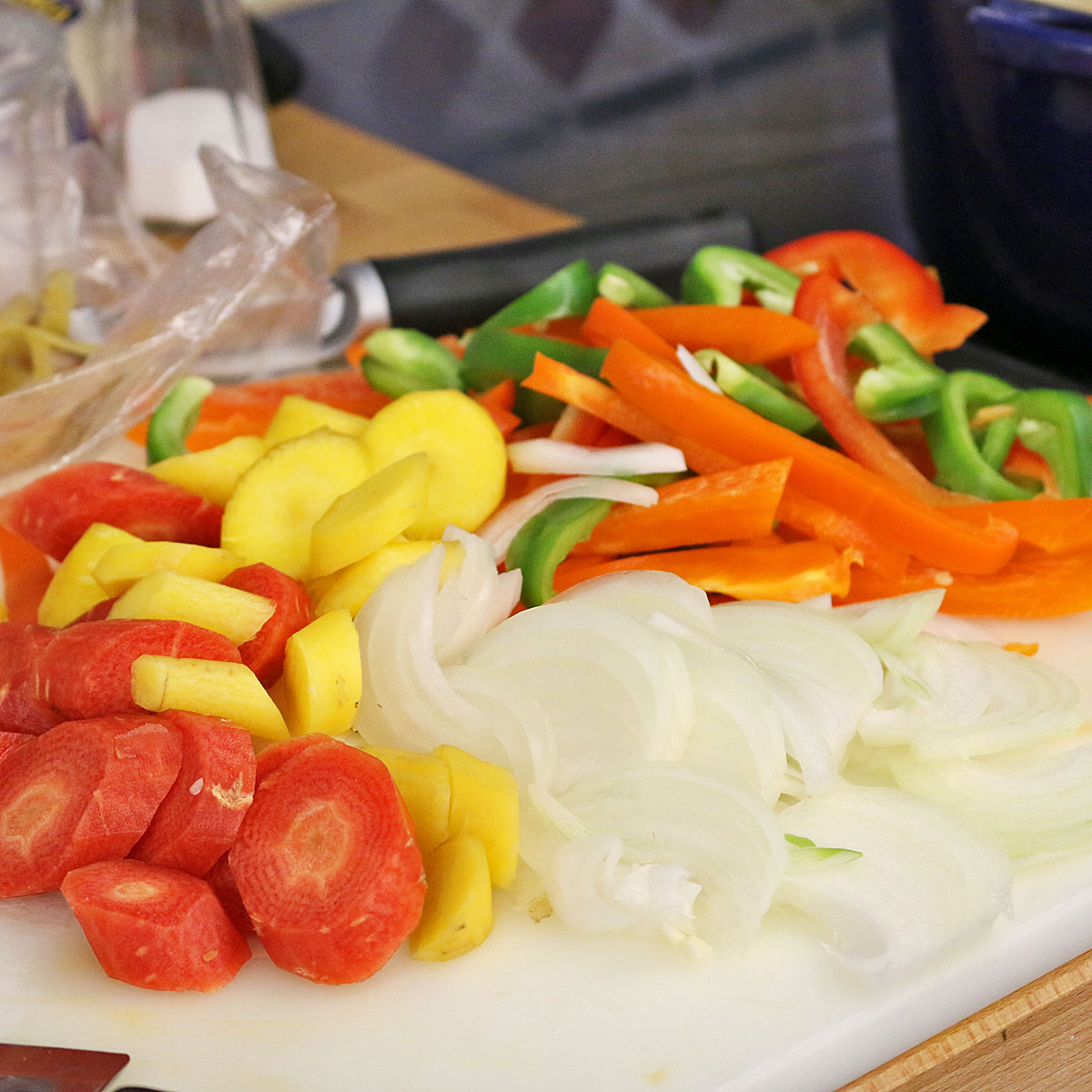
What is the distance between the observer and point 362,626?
0.97 meters

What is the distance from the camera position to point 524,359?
130cm

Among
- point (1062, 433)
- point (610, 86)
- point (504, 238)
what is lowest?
point (610, 86)

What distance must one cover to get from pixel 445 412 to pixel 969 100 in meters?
0.83

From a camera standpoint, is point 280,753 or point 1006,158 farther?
point 1006,158

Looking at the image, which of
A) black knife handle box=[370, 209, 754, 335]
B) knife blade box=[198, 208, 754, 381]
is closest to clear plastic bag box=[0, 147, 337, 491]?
knife blade box=[198, 208, 754, 381]

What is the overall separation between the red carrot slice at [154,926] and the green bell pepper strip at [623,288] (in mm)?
812

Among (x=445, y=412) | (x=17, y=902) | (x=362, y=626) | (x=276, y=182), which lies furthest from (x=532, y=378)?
(x=17, y=902)

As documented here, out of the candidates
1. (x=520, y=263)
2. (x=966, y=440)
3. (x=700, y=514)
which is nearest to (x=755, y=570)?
(x=700, y=514)

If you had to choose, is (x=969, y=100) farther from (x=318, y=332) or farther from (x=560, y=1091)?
(x=560, y=1091)

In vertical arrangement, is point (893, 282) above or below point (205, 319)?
below

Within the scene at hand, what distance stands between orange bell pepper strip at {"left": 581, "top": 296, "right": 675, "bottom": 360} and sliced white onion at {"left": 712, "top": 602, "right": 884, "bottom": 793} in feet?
1.15

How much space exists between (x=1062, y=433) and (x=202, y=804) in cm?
88

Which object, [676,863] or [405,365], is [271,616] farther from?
[405,365]

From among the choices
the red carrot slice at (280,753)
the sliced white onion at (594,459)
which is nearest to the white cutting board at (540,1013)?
the red carrot slice at (280,753)
